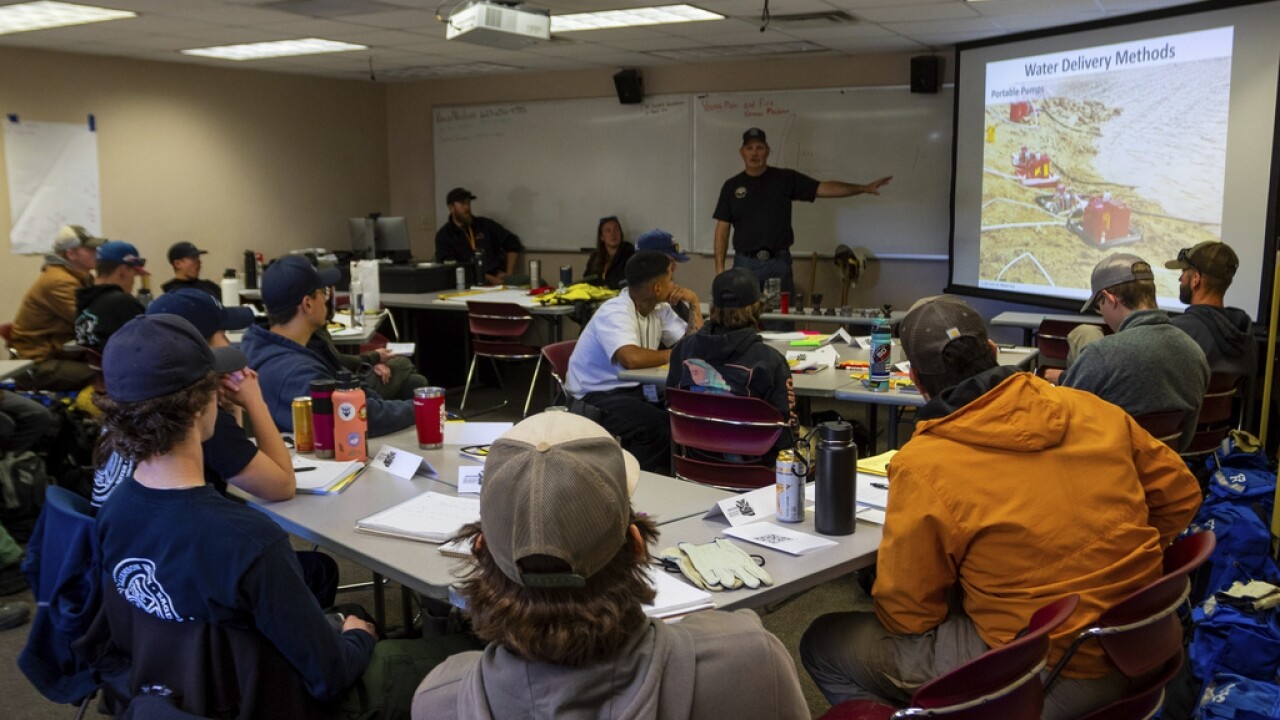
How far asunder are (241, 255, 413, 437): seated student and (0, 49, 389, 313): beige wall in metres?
5.52

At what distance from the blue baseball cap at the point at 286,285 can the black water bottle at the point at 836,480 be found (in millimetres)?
1847

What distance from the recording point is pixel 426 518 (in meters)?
2.47

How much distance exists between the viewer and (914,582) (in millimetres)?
1997

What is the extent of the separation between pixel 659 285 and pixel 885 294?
4.33 meters

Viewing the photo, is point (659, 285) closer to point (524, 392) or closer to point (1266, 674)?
point (1266, 674)

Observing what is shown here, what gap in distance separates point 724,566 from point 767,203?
5998 mm

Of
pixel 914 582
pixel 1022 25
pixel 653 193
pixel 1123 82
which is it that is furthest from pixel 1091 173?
pixel 914 582

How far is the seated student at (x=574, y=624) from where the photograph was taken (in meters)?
1.24

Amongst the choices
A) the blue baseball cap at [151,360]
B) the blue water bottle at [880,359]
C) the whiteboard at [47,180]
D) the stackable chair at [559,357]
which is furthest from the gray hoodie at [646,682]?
the whiteboard at [47,180]

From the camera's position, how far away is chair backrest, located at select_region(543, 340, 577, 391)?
4938 millimetres

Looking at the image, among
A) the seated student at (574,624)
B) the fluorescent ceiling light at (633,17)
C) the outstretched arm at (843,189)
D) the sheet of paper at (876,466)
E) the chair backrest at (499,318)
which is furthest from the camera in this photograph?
the outstretched arm at (843,189)

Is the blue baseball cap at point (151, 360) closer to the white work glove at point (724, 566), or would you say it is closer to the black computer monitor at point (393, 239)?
the white work glove at point (724, 566)

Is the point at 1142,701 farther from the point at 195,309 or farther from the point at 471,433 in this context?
the point at 195,309

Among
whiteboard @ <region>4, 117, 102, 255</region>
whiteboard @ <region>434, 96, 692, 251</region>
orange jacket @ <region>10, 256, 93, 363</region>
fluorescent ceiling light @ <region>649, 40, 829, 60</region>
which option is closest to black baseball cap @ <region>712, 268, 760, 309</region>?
orange jacket @ <region>10, 256, 93, 363</region>
